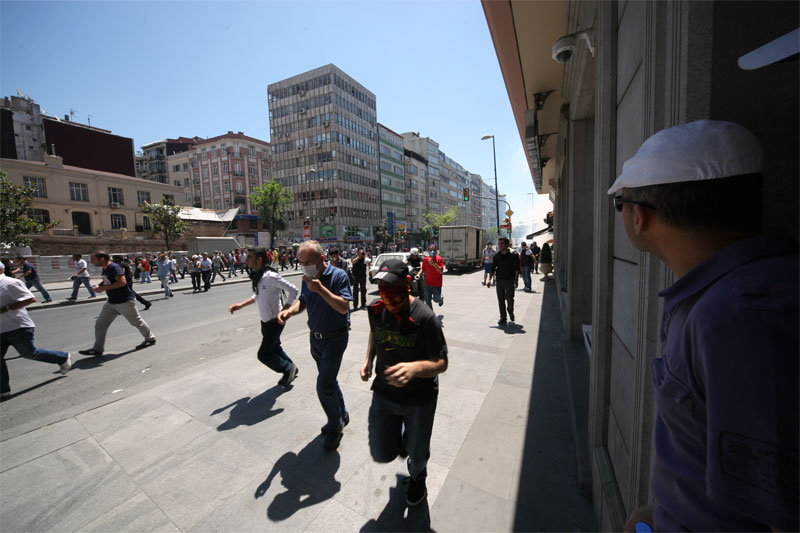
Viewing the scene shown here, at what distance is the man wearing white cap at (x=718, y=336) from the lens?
2.09ft

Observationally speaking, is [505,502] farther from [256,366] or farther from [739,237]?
[256,366]

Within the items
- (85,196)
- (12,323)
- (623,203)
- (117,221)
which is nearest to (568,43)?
(623,203)

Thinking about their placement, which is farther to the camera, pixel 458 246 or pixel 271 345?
pixel 458 246

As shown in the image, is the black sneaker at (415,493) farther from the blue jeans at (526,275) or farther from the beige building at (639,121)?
the blue jeans at (526,275)

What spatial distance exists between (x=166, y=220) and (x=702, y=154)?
45.1 meters

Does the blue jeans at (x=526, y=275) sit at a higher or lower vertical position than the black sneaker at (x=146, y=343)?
higher

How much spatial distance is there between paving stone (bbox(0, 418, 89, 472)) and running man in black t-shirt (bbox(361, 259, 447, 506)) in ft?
12.1

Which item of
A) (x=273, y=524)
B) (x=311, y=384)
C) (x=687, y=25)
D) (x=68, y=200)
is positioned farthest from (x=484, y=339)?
(x=68, y=200)

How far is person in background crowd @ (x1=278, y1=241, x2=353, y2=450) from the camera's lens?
3447mm

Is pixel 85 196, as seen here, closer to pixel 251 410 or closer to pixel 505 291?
pixel 251 410

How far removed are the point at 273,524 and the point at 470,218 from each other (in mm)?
130092

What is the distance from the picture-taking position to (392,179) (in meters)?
73.9

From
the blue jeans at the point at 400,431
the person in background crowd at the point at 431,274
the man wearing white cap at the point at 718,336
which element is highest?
the man wearing white cap at the point at 718,336

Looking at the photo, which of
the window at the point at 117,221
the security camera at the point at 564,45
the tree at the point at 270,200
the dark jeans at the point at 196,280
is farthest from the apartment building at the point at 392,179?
the security camera at the point at 564,45
